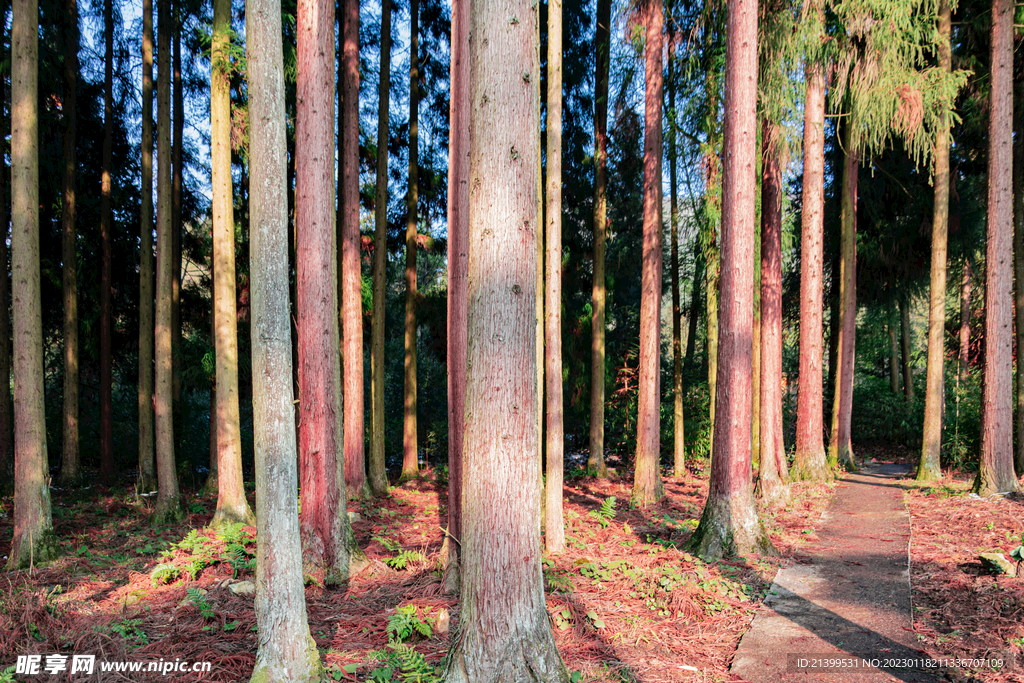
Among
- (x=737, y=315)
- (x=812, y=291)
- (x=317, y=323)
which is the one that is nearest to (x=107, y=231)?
(x=317, y=323)

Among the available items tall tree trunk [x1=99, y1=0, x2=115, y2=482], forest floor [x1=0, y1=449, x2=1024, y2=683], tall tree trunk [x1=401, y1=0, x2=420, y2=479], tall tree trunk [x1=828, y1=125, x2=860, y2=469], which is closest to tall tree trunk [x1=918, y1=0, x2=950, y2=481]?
tall tree trunk [x1=828, y1=125, x2=860, y2=469]

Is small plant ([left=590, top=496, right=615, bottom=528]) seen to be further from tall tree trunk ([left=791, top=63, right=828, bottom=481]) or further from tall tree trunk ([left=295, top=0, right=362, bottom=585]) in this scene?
tall tree trunk ([left=791, top=63, right=828, bottom=481])

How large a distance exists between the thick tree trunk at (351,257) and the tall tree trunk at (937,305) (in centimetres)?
1126

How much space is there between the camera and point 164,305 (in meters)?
9.52

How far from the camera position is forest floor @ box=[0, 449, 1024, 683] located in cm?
439

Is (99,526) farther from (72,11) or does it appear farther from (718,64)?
(718,64)

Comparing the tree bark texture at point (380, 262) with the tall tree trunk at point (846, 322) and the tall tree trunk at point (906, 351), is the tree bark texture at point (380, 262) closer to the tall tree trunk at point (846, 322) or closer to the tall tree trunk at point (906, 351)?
the tall tree trunk at point (846, 322)

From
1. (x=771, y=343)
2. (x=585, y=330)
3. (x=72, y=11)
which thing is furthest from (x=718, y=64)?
(x=72, y=11)

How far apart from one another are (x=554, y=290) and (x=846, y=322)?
387 inches

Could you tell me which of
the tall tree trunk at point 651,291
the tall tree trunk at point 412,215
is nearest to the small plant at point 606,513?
the tall tree trunk at point 651,291

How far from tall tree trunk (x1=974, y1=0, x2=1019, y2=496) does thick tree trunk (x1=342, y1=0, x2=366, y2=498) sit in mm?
11177

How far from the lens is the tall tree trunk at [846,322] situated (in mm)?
13242

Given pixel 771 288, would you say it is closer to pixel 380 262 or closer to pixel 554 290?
pixel 554 290

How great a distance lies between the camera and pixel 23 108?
7078 millimetres
